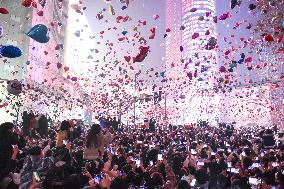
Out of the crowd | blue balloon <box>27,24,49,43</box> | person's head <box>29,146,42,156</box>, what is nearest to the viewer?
the crowd

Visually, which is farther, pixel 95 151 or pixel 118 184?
pixel 95 151

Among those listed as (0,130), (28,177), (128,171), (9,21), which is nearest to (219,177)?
(128,171)

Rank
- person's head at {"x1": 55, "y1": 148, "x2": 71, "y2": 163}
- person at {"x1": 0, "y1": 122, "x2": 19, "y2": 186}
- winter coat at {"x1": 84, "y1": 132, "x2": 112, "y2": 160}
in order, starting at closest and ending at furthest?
person at {"x1": 0, "y1": 122, "x2": 19, "y2": 186} → person's head at {"x1": 55, "y1": 148, "x2": 71, "y2": 163} → winter coat at {"x1": 84, "y1": 132, "x2": 112, "y2": 160}

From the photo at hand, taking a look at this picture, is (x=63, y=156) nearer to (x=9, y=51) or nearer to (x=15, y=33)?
(x=9, y=51)

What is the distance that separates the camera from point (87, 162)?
925 cm

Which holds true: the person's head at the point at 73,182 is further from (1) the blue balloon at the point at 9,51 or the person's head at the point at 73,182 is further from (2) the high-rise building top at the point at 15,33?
(2) the high-rise building top at the point at 15,33

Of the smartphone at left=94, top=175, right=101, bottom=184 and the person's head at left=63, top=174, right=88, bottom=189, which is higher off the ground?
the person's head at left=63, top=174, right=88, bottom=189

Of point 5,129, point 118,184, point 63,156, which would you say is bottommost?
point 118,184

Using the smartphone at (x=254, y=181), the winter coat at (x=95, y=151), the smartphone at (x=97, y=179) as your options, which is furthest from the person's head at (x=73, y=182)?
the smartphone at (x=254, y=181)

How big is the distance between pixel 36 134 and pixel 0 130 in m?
9.87

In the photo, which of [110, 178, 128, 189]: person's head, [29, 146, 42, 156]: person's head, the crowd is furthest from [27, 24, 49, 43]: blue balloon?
[110, 178, 128, 189]: person's head

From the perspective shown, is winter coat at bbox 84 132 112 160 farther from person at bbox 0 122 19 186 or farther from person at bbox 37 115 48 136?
person at bbox 37 115 48 136

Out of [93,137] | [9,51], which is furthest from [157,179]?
[9,51]

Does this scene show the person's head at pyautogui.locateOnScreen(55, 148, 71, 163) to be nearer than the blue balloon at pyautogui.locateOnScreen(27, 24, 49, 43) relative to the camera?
Yes
